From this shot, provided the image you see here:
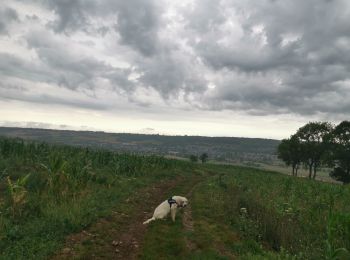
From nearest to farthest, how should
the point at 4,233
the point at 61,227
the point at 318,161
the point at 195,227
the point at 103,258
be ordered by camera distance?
the point at 103,258, the point at 4,233, the point at 61,227, the point at 195,227, the point at 318,161

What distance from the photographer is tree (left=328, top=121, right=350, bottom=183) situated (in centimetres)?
6066

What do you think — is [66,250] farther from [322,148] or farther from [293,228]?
[322,148]

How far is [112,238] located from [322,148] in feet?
216

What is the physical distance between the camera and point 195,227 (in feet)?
47.1

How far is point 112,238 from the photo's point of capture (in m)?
12.4

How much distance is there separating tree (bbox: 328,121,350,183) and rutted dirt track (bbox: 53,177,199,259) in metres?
51.6

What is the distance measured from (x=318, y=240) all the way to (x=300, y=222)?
2.73 meters

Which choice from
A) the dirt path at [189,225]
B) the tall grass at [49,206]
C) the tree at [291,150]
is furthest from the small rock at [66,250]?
the tree at [291,150]

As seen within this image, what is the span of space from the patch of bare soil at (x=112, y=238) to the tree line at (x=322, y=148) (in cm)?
5383

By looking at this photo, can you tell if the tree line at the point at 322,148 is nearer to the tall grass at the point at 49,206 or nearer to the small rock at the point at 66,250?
the tall grass at the point at 49,206

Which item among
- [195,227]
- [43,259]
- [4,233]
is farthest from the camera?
[195,227]

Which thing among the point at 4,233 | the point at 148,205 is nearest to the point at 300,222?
the point at 148,205

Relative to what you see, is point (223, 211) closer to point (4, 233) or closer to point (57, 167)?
point (57, 167)

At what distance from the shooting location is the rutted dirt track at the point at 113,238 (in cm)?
1062
